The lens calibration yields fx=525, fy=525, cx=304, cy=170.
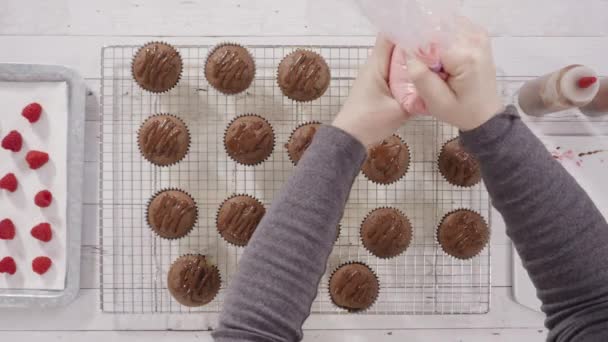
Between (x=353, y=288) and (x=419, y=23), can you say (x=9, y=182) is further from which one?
(x=419, y=23)

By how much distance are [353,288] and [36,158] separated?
3.84 feet

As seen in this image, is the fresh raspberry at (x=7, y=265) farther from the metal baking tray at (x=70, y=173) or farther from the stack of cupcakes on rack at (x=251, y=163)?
the stack of cupcakes on rack at (x=251, y=163)

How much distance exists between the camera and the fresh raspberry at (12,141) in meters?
1.81

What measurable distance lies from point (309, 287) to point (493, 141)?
47 centimetres

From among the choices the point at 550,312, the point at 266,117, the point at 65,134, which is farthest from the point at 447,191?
the point at 65,134

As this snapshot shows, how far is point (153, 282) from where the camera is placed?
6.11 feet

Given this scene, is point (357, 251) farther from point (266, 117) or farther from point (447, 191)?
point (266, 117)

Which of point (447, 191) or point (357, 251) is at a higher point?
point (447, 191)

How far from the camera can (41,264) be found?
1.82m

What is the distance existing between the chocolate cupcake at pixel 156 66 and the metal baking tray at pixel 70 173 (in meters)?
0.26

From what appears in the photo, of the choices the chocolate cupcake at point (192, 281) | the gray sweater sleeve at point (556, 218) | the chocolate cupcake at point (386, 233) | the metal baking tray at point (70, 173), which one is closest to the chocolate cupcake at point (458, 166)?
the chocolate cupcake at point (386, 233)

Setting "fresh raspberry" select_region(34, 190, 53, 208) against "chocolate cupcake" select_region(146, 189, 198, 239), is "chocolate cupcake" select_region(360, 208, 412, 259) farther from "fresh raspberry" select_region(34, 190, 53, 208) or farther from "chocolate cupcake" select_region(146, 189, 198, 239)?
"fresh raspberry" select_region(34, 190, 53, 208)

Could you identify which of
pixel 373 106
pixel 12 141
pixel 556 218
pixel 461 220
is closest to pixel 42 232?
pixel 12 141

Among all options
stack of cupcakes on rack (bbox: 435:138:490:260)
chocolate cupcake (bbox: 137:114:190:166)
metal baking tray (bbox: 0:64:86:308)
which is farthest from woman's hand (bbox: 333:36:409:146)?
metal baking tray (bbox: 0:64:86:308)
